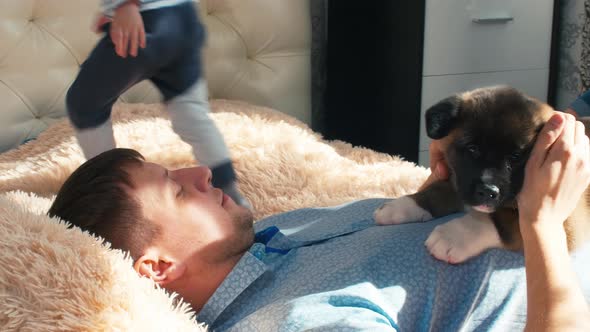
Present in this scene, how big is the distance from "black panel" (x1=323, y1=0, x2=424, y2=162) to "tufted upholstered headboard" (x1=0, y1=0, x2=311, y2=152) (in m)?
0.14

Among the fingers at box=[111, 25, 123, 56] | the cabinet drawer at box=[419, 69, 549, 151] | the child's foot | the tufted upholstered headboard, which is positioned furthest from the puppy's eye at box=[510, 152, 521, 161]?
the tufted upholstered headboard

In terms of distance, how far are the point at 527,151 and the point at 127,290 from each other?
0.67 meters

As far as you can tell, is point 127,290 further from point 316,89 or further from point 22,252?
point 316,89

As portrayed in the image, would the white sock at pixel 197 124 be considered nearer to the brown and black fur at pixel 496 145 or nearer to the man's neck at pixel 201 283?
the man's neck at pixel 201 283

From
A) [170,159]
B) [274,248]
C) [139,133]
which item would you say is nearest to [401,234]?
[274,248]

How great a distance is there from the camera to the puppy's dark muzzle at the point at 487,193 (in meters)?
1.07

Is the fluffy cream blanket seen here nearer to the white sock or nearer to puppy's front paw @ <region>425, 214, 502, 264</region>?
the white sock

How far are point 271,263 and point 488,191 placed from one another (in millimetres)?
422

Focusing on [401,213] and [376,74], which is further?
[376,74]

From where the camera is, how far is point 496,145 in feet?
3.64

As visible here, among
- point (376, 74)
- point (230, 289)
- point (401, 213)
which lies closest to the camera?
point (230, 289)

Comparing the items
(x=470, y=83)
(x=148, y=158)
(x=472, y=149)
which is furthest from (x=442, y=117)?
(x=470, y=83)

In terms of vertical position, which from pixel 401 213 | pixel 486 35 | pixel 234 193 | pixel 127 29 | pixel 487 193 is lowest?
pixel 234 193

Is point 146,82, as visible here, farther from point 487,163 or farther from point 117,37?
point 487,163
